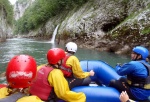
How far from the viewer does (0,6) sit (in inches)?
1563

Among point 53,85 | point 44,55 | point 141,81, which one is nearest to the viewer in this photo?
point 53,85

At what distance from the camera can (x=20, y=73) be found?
198 cm

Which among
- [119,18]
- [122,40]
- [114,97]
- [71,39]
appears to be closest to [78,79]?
[114,97]

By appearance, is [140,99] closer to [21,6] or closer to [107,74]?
[107,74]

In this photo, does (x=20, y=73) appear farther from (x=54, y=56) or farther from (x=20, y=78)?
(x=54, y=56)

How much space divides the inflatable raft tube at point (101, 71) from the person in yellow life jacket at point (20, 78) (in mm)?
3698

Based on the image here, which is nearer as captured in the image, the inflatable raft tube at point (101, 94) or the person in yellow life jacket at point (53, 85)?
the person in yellow life jacket at point (53, 85)

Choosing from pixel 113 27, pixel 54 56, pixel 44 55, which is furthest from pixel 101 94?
pixel 113 27

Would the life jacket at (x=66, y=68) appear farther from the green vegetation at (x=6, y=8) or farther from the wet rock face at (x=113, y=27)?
the green vegetation at (x=6, y=8)

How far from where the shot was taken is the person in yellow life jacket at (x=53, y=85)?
325cm

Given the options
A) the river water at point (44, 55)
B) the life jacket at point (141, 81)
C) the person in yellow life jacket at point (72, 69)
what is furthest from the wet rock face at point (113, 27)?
the life jacket at point (141, 81)

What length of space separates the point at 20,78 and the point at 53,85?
133cm

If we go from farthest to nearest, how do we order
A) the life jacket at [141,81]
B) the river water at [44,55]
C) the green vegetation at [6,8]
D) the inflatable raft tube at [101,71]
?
the green vegetation at [6,8]
the river water at [44,55]
the inflatable raft tube at [101,71]
the life jacket at [141,81]

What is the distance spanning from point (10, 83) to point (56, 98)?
156cm
